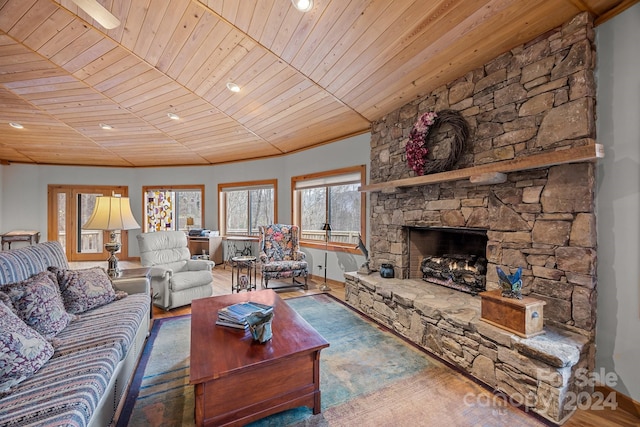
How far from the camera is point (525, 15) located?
2061 mm

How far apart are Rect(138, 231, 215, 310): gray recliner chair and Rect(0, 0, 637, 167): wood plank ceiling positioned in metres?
2.03

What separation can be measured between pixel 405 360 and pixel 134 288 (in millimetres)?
2707

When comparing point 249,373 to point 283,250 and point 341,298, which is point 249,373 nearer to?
point 341,298

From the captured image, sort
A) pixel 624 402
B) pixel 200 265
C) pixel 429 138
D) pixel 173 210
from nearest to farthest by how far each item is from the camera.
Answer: pixel 624 402 < pixel 429 138 < pixel 200 265 < pixel 173 210

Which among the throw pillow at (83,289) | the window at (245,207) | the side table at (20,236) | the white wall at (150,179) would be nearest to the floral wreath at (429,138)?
the white wall at (150,179)

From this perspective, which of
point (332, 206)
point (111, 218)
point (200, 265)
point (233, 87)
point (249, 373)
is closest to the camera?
point (249, 373)

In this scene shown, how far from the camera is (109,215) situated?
9.91ft

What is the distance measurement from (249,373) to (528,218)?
2406mm

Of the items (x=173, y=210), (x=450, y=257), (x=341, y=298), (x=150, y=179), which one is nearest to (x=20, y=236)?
(x=150, y=179)

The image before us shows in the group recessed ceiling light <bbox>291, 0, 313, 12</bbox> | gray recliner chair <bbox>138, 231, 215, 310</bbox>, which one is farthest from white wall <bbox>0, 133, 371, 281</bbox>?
recessed ceiling light <bbox>291, 0, 313, 12</bbox>

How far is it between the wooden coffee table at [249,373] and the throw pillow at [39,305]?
0.87 metres

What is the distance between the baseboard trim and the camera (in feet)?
5.99

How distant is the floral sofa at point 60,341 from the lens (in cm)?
123

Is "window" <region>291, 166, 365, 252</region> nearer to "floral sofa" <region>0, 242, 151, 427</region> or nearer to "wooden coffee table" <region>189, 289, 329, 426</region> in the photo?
"wooden coffee table" <region>189, 289, 329, 426</region>
